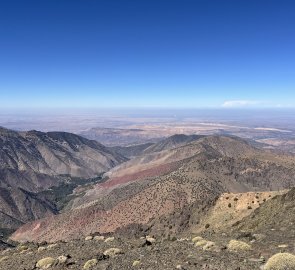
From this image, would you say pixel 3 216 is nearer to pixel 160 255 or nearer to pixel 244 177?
pixel 244 177

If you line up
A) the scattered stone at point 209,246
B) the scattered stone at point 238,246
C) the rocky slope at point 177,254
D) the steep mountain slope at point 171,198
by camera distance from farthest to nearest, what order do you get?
the steep mountain slope at point 171,198 → the scattered stone at point 209,246 → the scattered stone at point 238,246 → the rocky slope at point 177,254

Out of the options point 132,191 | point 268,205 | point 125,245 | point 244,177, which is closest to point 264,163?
point 244,177

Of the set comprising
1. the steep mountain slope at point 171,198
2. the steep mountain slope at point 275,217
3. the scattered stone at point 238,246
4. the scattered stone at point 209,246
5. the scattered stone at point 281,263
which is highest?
the scattered stone at point 281,263

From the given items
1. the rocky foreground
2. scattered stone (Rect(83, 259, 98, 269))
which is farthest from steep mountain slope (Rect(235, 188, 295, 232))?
scattered stone (Rect(83, 259, 98, 269))

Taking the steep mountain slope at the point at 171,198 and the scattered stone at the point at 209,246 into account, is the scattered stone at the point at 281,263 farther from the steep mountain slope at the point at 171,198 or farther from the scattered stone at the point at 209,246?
the steep mountain slope at the point at 171,198

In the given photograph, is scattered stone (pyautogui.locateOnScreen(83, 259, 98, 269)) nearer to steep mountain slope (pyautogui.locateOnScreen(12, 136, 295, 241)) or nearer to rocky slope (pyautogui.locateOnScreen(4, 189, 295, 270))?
rocky slope (pyautogui.locateOnScreen(4, 189, 295, 270))

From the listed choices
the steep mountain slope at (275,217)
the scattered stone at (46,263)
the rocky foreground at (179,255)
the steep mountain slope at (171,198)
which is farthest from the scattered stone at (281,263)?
the steep mountain slope at (171,198)

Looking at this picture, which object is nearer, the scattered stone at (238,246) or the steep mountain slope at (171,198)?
the scattered stone at (238,246)

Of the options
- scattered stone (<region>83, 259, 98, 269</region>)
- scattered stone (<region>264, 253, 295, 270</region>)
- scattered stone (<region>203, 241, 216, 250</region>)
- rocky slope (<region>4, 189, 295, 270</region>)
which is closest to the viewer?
scattered stone (<region>264, 253, 295, 270</region>)

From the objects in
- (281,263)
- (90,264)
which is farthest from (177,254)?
(281,263)
